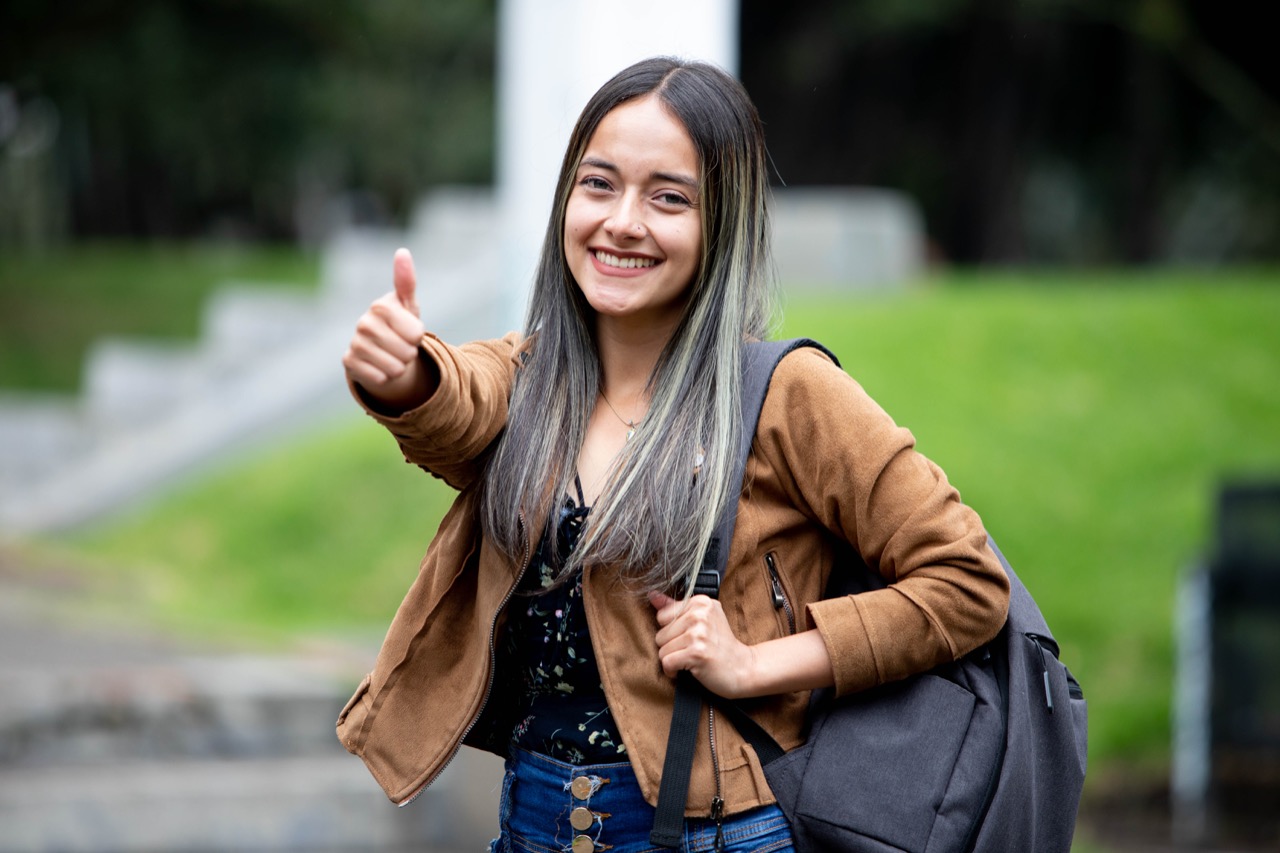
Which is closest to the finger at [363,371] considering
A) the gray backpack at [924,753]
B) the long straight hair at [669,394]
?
the long straight hair at [669,394]

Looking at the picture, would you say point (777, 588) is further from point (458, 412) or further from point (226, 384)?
point (226, 384)

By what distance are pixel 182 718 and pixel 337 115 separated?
48.7 ft

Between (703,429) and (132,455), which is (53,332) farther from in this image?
(703,429)

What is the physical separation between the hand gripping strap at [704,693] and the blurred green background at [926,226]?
5.31m

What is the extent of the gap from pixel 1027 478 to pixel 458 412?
6.95m

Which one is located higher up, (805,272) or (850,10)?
(850,10)

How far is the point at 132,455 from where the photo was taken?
1227 centimetres

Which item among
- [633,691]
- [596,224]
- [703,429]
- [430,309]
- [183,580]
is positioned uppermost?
[596,224]

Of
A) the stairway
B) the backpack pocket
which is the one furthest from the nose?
the stairway

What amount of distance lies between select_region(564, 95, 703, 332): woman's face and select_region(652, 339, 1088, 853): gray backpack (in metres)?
0.18

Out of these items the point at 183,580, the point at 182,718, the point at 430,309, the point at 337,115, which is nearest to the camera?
the point at 182,718

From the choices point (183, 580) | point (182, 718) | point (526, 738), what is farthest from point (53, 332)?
point (526, 738)

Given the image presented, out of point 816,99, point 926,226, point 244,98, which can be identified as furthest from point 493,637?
point 926,226

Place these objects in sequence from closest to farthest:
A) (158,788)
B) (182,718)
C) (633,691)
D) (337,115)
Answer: (633,691), (158,788), (182,718), (337,115)
